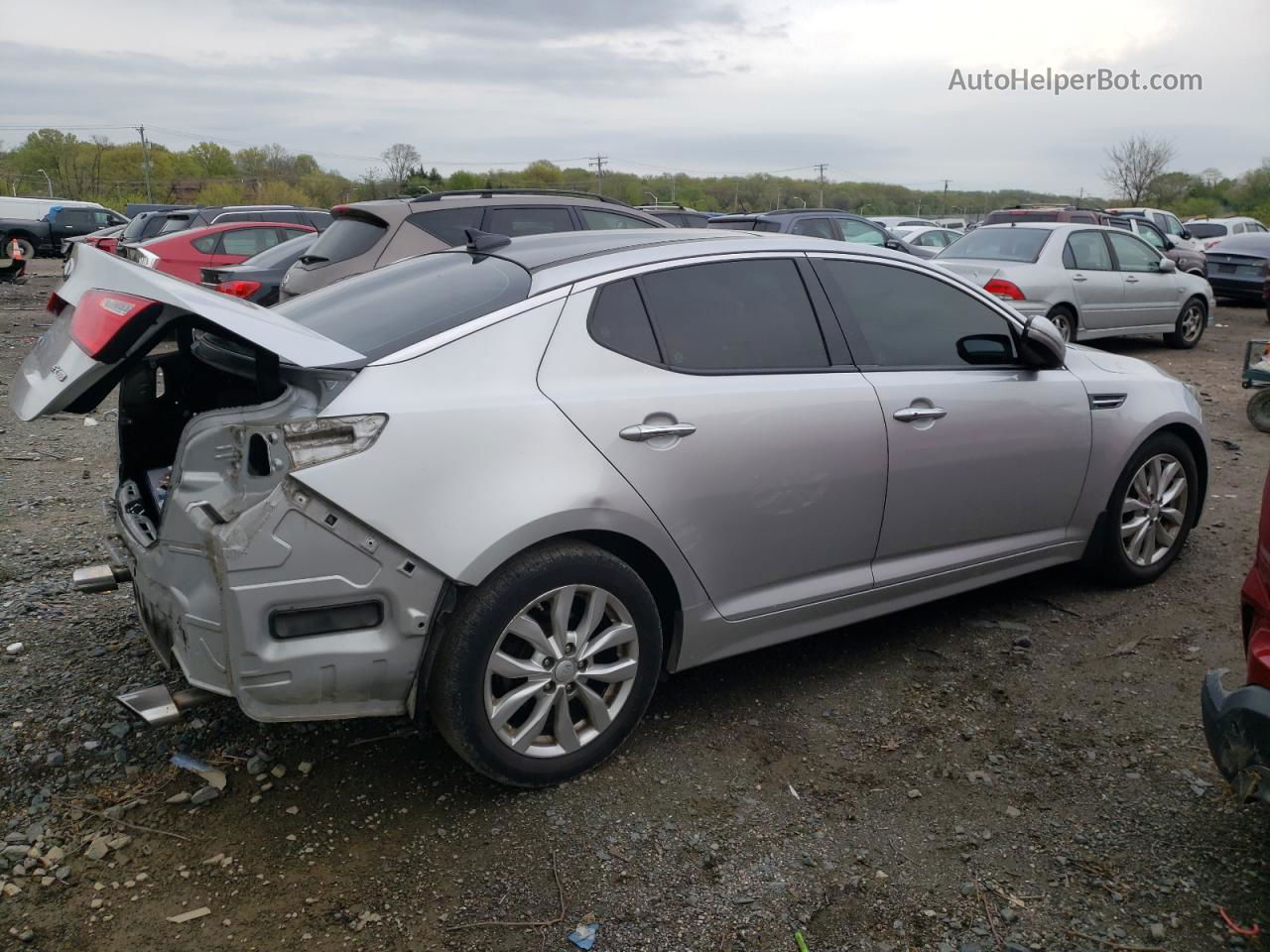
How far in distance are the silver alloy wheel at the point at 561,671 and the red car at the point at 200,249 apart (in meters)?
12.5

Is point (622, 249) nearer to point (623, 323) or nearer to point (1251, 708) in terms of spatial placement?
point (623, 323)

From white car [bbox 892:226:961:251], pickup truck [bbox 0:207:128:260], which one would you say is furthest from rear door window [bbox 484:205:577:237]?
pickup truck [bbox 0:207:128:260]

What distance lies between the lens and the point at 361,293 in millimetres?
3826

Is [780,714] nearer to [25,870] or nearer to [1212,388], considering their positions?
[25,870]

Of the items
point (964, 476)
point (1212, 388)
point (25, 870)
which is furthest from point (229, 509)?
point (1212, 388)

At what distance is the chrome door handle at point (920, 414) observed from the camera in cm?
388

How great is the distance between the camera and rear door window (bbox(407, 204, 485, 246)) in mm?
8609

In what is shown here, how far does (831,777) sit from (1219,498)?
437 centimetres

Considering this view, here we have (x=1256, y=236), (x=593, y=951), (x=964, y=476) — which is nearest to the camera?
(x=593, y=951)

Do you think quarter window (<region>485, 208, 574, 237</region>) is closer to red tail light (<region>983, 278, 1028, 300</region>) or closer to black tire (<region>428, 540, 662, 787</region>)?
red tail light (<region>983, 278, 1028, 300</region>)

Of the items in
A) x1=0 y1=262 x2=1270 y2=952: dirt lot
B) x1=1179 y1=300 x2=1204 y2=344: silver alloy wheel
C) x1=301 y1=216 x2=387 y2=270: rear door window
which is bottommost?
x1=0 y1=262 x2=1270 y2=952: dirt lot

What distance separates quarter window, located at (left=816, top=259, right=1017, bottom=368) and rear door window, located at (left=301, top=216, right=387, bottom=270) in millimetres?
5474

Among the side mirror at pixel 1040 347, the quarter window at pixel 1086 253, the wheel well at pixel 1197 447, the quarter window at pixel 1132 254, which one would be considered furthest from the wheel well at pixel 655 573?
the quarter window at pixel 1132 254

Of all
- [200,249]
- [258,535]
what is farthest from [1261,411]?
[200,249]
